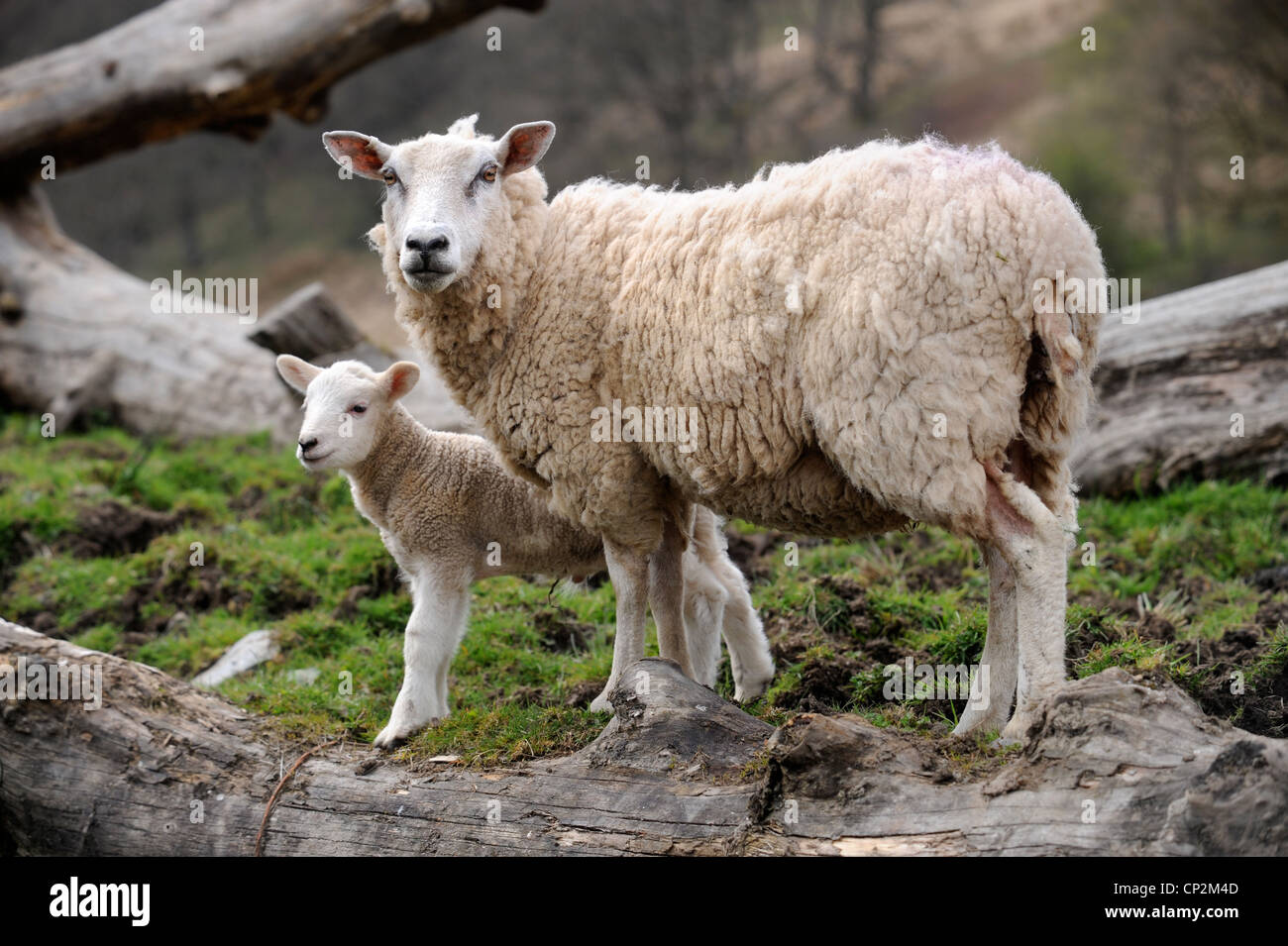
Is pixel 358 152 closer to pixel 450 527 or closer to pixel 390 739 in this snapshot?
pixel 450 527

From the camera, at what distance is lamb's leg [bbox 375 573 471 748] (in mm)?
5152

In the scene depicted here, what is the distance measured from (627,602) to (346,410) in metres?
1.60

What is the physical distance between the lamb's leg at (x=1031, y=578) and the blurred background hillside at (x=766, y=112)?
12361 mm

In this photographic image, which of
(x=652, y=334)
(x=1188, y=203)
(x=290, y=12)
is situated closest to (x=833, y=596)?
(x=652, y=334)

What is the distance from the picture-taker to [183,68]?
32.6 feet

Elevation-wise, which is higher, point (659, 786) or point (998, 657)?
point (998, 657)

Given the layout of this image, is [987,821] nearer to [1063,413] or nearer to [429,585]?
[1063,413]

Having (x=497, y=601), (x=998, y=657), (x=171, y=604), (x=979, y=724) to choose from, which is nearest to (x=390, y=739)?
(x=497, y=601)

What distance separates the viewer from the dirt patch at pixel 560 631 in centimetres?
649

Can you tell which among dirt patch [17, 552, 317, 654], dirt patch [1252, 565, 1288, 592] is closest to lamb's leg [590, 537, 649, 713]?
dirt patch [17, 552, 317, 654]

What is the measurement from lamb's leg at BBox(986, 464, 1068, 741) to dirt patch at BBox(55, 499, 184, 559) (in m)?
5.94

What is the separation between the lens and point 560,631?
21.5ft

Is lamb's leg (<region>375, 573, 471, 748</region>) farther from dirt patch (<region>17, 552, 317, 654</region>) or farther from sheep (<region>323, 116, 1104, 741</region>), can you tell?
dirt patch (<region>17, 552, 317, 654</region>)

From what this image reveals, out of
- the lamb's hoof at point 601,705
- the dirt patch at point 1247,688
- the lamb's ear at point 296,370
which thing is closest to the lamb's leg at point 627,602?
the lamb's hoof at point 601,705
